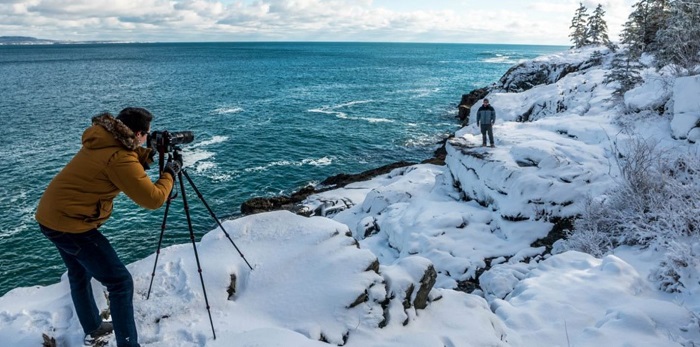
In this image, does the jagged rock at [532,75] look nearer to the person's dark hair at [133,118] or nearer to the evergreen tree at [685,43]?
the evergreen tree at [685,43]

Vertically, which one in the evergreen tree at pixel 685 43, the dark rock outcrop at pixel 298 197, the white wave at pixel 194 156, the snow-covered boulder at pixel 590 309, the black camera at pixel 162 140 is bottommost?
the dark rock outcrop at pixel 298 197

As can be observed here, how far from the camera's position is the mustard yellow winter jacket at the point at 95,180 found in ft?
14.3

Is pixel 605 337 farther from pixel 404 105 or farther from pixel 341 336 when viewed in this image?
pixel 404 105

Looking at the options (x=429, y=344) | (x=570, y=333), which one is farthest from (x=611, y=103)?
(x=429, y=344)

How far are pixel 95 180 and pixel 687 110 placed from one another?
66.2 ft

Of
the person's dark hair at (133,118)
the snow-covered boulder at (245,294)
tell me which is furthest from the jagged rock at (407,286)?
the person's dark hair at (133,118)

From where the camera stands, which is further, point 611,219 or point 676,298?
point 611,219

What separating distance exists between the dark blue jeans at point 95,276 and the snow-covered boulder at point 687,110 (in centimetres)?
1862

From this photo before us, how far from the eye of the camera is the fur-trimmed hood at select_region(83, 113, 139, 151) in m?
4.32

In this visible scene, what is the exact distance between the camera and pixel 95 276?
4793mm

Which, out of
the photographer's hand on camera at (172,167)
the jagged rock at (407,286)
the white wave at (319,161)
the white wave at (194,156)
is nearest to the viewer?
the photographer's hand on camera at (172,167)

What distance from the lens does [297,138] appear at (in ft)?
136

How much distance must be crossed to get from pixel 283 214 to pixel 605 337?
579 centimetres

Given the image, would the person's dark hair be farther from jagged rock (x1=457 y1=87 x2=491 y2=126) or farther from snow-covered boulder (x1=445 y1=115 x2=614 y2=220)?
jagged rock (x1=457 y1=87 x2=491 y2=126)
